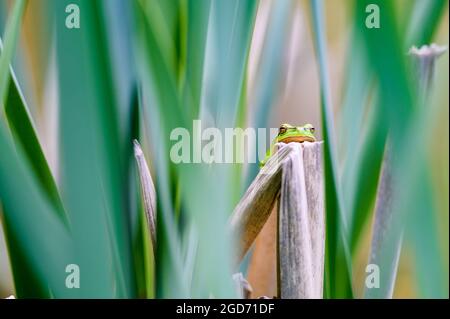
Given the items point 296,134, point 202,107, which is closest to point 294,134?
point 296,134

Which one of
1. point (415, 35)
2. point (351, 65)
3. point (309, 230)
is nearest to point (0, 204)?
point (309, 230)

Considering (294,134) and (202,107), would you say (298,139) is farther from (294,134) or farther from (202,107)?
(202,107)

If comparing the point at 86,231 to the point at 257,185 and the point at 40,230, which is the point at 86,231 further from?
the point at 257,185

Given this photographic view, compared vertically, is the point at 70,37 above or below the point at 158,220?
above
